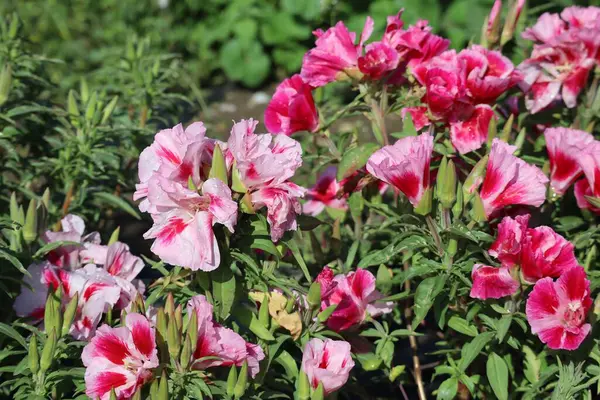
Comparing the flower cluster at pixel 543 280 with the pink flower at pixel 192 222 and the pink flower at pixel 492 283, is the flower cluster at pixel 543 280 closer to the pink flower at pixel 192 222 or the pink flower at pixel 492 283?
the pink flower at pixel 492 283

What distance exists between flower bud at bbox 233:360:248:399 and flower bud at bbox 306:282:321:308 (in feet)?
0.82

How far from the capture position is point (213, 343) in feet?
6.29

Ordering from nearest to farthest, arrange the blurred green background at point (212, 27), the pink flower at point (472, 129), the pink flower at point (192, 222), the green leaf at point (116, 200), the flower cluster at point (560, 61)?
the pink flower at point (192, 222) → the pink flower at point (472, 129) → the flower cluster at point (560, 61) → the green leaf at point (116, 200) → the blurred green background at point (212, 27)

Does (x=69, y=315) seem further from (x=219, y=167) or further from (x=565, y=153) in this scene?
(x=565, y=153)

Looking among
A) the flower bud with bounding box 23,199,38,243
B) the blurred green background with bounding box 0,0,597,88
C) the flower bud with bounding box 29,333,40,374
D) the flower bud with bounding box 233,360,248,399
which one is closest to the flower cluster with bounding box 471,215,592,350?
the flower bud with bounding box 233,360,248,399

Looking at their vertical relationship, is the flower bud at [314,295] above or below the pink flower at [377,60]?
below

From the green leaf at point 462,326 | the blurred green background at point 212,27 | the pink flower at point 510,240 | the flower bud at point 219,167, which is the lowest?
the blurred green background at point 212,27

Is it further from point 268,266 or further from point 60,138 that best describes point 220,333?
point 60,138

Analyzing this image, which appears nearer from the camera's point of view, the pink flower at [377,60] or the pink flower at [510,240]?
the pink flower at [510,240]

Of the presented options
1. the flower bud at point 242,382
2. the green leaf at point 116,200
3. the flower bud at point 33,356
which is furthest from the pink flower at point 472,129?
the flower bud at point 33,356

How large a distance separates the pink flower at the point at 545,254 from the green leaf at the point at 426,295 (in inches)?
7.3

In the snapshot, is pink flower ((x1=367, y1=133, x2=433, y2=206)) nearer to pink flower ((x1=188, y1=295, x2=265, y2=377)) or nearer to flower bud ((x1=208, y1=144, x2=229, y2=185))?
flower bud ((x1=208, y1=144, x2=229, y2=185))

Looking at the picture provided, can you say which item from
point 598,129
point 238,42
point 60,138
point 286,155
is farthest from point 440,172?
point 238,42

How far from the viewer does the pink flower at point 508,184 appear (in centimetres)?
208
